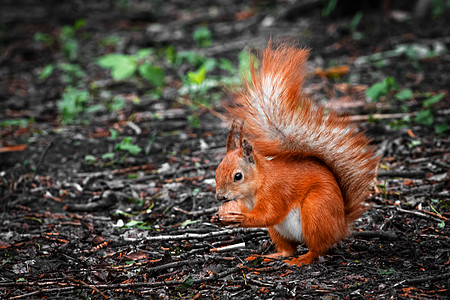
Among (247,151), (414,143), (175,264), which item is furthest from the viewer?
(414,143)

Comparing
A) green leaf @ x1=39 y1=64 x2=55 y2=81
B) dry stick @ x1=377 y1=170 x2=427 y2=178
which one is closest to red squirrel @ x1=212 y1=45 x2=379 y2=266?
dry stick @ x1=377 y1=170 x2=427 y2=178

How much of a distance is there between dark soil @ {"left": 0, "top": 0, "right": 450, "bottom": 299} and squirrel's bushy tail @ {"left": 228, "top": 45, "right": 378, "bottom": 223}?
0.41 m

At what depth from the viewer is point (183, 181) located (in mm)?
3686

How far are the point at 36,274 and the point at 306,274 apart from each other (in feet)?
4.49

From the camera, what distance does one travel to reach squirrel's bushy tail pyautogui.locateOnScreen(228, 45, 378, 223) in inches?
94.6

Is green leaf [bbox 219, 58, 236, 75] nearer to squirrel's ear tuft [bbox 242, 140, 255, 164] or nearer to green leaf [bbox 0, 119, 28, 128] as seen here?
green leaf [bbox 0, 119, 28, 128]

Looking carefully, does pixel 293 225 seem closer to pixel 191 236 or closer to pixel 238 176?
pixel 238 176

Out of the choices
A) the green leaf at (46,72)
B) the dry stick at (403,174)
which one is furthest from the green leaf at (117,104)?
the dry stick at (403,174)

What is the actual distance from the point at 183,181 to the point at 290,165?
141cm

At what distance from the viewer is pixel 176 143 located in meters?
4.43

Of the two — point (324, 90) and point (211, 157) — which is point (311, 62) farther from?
point (211, 157)

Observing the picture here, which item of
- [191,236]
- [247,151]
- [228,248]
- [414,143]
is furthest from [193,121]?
[247,151]

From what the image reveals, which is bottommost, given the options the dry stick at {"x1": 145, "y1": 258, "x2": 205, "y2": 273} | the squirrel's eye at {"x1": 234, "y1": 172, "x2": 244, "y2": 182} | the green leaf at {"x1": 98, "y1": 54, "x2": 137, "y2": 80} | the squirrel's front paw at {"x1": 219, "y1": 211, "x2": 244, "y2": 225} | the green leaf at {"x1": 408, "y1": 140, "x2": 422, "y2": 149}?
the dry stick at {"x1": 145, "y1": 258, "x2": 205, "y2": 273}

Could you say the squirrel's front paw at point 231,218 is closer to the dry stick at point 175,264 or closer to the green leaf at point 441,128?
the dry stick at point 175,264
